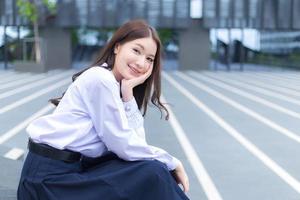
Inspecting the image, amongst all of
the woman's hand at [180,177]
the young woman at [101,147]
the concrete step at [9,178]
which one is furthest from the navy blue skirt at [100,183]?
the concrete step at [9,178]

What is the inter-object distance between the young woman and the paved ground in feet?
5.08

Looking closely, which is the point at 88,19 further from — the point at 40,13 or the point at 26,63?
the point at 26,63

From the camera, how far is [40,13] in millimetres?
27391

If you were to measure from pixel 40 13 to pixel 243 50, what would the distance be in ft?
40.2

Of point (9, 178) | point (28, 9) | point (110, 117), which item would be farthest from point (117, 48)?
point (28, 9)

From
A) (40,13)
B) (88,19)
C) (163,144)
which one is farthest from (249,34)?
(163,144)

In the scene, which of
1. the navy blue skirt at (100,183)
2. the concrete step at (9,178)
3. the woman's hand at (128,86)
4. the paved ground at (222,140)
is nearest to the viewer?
the navy blue skirt at (100,183)

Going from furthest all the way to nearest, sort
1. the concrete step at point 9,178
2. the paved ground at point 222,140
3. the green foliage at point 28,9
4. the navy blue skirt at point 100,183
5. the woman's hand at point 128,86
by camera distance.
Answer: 1. the green foliage at point 28,9
2. the paved ground at point 222,140
3. the concrete step at point 9,178
4. the woman's hand at point 128,86
5. the navy blue skirt at point 100,183

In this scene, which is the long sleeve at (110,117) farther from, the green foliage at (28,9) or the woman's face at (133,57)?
the green foliage at (28,9)

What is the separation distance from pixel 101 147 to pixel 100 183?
198mm

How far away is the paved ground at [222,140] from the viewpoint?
4.86 meters

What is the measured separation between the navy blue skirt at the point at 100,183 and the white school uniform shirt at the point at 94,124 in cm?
8

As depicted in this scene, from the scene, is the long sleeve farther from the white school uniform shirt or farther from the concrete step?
the concrete step

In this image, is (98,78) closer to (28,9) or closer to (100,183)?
(100,183)
